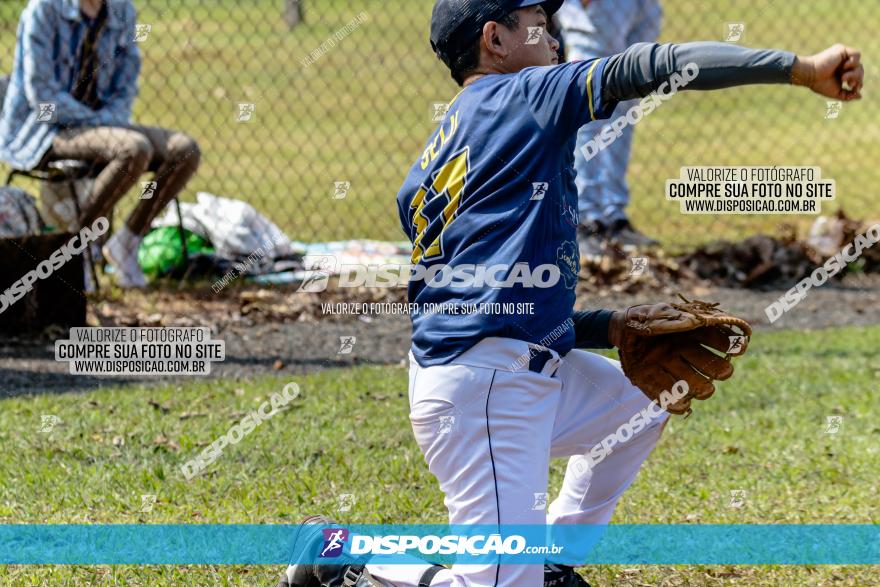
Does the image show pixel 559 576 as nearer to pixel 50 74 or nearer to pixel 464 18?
pixel 464 18

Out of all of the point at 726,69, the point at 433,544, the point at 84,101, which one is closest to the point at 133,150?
the point at 84,101

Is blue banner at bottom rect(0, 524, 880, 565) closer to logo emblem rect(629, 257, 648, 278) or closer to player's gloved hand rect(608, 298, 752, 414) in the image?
player's gloved hand rect(608, 298, 752, 414)

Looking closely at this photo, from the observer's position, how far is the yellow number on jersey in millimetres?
2982

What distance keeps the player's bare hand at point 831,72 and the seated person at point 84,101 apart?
504 centimetres

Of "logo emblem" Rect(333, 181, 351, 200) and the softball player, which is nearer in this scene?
the softball player

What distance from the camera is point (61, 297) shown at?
6.39 m

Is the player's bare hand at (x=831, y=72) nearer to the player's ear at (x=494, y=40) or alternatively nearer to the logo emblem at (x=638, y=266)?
the player's ear at (x=494, y=40)

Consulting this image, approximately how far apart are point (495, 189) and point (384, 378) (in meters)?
3.05

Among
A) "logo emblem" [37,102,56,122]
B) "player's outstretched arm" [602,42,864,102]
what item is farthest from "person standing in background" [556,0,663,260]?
"player's outstretched arm" [602,42,864,102]

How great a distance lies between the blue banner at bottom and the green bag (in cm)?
377

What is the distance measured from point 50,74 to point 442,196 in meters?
4.39

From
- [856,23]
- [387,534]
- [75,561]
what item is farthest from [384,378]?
[856,23]

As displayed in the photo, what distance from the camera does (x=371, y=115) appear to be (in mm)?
14914

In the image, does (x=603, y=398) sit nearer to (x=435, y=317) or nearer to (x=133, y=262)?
(x=435, y=317)
